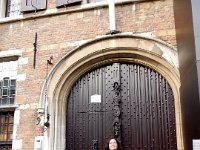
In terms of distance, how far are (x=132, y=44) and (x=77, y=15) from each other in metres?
1.44

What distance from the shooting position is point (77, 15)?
24.2 ft

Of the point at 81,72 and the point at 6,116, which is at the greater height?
the point at 81,72

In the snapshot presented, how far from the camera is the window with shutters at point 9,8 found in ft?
26.9

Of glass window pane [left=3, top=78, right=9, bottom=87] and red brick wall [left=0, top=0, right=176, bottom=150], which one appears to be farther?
glass window pane [left=3, top=78, right=9, bottom=87]

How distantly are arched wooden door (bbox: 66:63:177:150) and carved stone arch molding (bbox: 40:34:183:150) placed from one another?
0.50 ft

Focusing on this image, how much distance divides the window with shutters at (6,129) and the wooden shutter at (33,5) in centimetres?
230

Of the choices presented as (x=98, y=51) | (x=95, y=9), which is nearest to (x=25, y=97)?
(x=98, y=51)

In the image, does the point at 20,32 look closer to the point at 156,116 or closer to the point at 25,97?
the point at 25,97

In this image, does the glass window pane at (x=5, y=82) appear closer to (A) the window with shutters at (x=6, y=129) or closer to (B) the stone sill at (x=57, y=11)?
(A) the window with shutters at (x=6, y=129)

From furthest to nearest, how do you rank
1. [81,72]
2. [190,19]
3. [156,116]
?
1. [81,72]
2. [156,116]
3. [190,19]

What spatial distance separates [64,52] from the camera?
721cm

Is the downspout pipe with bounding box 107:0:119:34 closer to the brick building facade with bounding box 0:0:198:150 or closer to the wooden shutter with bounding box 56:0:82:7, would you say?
the brick building facade with bounding box 0:0:198:150

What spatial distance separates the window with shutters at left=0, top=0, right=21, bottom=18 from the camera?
821 centimetres

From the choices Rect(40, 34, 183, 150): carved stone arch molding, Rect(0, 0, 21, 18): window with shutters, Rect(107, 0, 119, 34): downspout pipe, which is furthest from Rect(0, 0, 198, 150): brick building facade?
Rect(0, 0, 21, 18): window with shutters
